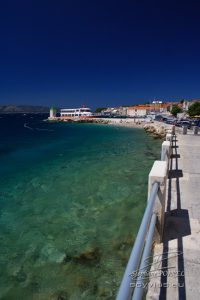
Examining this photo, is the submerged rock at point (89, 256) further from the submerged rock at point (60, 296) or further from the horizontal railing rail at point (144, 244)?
the horizontal railing rail at point (144, 244)

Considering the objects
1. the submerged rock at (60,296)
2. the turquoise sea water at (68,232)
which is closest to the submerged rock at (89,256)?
the turquoise sea water at (68,232)

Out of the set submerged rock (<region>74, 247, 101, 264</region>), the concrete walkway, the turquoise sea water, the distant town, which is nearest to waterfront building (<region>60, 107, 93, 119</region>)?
the distant town

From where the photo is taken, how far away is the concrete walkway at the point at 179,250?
11.6ft

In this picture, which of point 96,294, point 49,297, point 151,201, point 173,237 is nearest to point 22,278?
point 49,297

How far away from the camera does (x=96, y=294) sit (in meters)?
5.11

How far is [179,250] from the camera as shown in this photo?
14.7 ft

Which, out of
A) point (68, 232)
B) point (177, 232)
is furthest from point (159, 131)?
point (177, 232)

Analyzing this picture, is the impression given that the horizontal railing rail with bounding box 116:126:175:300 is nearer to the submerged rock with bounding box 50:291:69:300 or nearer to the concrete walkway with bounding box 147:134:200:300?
the concrete walkway with bounding box 147:134:200:300

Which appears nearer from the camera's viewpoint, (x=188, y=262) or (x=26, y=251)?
(x=188, y=262)

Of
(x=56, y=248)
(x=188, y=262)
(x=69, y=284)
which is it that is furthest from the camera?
(x=56, y=248)

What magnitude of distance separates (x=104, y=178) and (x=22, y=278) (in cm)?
916

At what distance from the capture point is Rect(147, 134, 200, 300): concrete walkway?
3.54 metres

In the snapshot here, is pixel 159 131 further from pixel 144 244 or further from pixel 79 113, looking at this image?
pixel 79 113

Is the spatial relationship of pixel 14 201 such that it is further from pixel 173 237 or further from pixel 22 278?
pixel 173 237
